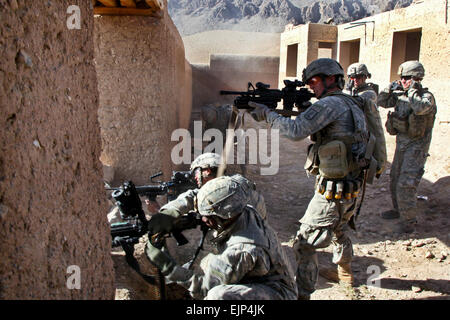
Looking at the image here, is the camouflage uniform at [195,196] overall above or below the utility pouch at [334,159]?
below

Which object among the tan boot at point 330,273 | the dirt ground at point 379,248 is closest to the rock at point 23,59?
the dirt ground at point 379,248

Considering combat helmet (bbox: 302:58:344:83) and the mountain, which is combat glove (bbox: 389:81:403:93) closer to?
combat helmet (bbox: 302:58:344:83)

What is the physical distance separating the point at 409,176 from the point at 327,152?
2090 mm

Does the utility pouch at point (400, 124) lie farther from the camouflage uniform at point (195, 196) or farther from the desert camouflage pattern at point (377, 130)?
the camouflage uniform at point (195, 196)

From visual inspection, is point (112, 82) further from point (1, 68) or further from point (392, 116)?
point (392, 116)

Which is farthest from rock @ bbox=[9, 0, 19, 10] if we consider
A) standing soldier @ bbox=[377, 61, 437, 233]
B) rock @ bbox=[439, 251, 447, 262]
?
standing soldier @ bbox=[377, 61, 437, 233]

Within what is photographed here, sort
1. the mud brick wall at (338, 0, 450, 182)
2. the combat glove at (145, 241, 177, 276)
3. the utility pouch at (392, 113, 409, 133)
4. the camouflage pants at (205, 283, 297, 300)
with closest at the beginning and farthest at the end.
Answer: the camouflage pants at (205, 283, 297, 300) → the combat glove at (145, 241, 177, 276) → the utility pouch at (392, 113, 409, 133) → the mud brick wall at (338, 0, 450, 182)

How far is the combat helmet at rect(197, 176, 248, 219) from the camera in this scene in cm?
197

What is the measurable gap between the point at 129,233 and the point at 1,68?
1.56 m

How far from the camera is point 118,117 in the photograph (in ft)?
13.0

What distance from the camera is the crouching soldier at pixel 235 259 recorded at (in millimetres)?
1901

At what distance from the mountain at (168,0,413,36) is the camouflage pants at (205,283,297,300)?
97.8ft

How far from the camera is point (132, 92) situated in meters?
3.95

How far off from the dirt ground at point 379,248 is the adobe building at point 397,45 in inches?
43.6
